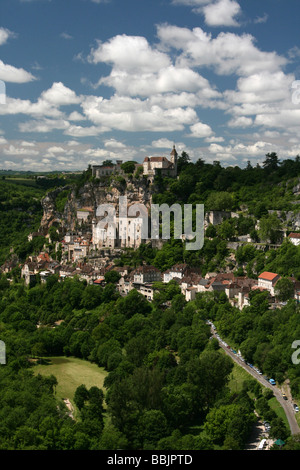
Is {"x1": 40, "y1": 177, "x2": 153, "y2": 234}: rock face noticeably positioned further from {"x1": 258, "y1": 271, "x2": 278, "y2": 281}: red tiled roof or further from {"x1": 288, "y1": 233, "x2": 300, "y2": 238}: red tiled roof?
{"x1": 258, "y1": 271, "x2": 278, "y2": 281}: red tiled roof

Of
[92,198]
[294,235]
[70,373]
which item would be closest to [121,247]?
[92,198]

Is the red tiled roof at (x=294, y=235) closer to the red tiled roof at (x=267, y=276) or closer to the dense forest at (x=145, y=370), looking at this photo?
the red tiled roof at (x=267, y=276)

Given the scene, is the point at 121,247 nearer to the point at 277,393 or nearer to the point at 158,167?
the point at 158,167

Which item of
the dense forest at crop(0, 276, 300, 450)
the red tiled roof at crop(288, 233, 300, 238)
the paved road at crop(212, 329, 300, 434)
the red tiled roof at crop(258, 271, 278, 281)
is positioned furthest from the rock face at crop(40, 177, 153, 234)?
the paved road at crop(212, 329, 300, 434)

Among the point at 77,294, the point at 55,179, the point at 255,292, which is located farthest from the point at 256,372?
the point at 55,179

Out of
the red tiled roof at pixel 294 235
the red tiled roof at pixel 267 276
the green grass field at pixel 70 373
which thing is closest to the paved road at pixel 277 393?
the red tiled roof at pixel 267 276
